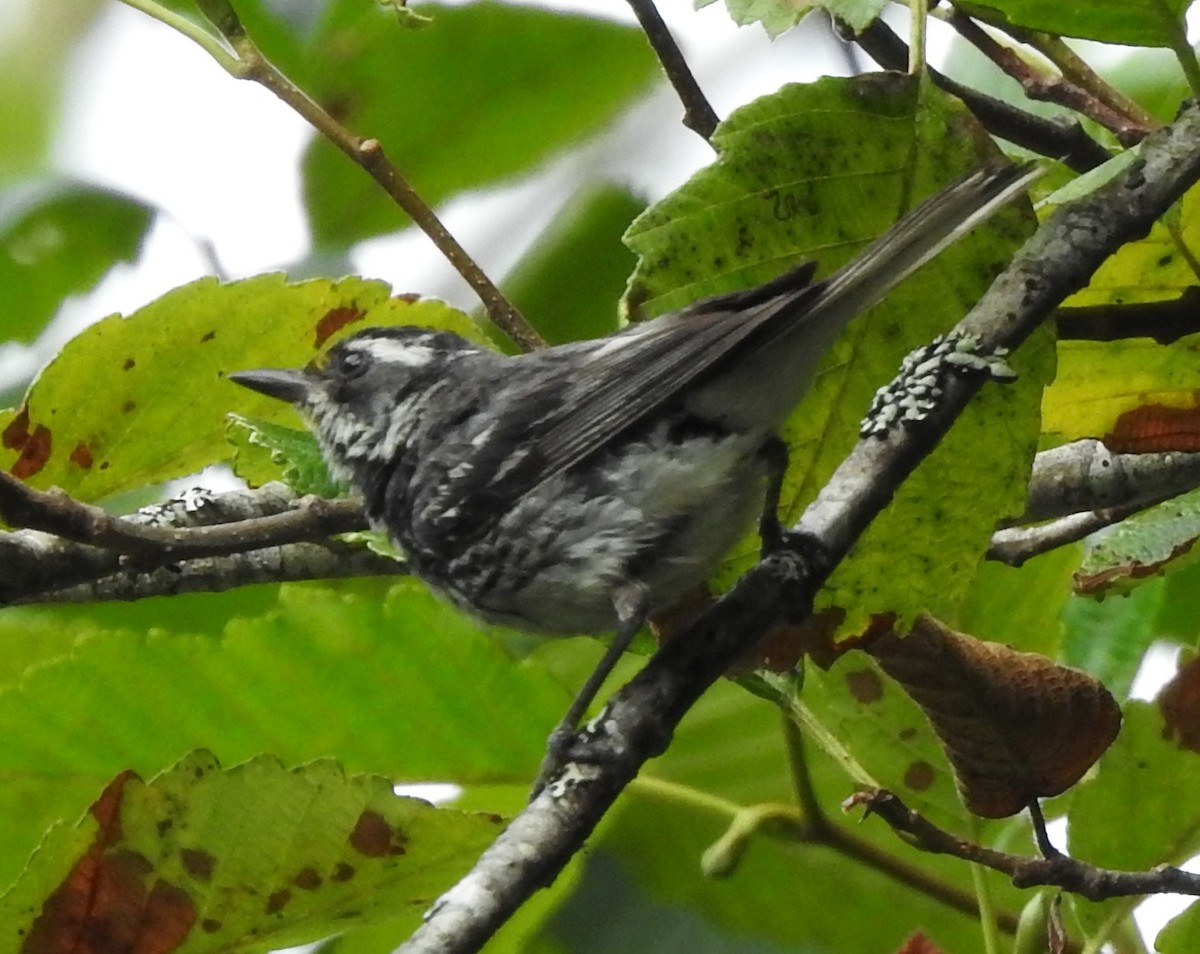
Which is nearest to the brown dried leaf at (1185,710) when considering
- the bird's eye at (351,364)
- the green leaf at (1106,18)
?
the green leaf at (1106,18)

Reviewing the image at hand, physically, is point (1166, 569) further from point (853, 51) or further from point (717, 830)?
point (853, 51)

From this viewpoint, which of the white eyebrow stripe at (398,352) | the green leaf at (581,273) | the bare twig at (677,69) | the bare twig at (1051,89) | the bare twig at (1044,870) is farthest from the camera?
the green leaf at (581,273)

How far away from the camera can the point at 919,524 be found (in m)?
1.94

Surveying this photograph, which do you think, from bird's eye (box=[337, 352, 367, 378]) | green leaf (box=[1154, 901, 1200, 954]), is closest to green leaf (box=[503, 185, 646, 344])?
bird's eye (box=[337, 352, 367, 378])

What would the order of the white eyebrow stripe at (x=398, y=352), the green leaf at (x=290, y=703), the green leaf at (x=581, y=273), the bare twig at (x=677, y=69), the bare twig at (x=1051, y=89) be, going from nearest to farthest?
the bare twig at (x=677, y=69)
the bare twig at (x=1051, y=89)
the green leaf at (x=290, y=703)
the white eyebrow stripe at (x=398, y=352)
the green leaf at (x=581, y=273)

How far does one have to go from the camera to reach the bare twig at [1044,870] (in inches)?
69.7

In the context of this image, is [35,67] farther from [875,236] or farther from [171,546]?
[875,236]

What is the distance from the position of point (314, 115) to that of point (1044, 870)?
1333mm

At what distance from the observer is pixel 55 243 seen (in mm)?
2758

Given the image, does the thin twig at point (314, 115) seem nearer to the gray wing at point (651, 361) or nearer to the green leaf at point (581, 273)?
the gray wing at point (651, 361)

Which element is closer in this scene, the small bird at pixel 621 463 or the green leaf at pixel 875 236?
the green leaf at pixel 875 236

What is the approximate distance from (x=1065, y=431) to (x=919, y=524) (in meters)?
0.38

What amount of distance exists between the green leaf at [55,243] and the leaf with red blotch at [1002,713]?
5.21 ft

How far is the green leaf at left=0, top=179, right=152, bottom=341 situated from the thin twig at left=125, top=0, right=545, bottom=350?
638 millimetres
